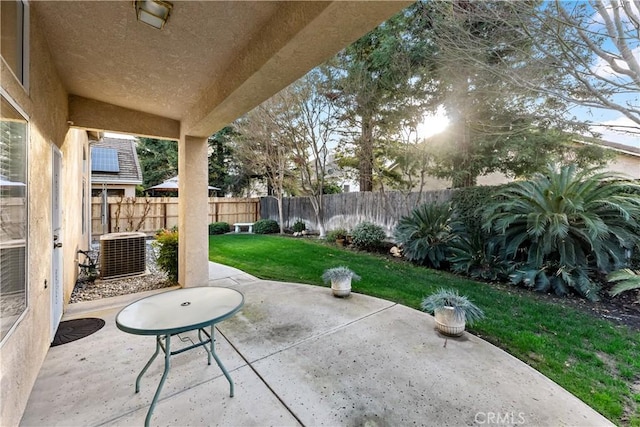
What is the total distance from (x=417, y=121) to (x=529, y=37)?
3.25 meters

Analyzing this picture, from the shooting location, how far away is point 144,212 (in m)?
11.6

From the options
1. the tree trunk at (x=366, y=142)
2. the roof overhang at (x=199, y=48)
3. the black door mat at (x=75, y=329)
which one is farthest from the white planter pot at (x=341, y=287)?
the tree trunk at (x=366, y=142)

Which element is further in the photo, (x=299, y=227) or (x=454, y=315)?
(x=299, y=227)

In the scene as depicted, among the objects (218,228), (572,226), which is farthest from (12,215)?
(218,228)

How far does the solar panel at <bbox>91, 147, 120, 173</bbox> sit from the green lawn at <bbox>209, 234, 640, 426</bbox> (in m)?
7.96

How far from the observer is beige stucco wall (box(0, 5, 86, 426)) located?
1664 mm

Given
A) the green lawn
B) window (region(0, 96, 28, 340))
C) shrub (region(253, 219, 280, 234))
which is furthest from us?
shrub (region(253, 219, 280, 234))

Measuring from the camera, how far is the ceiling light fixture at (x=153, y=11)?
1873mm

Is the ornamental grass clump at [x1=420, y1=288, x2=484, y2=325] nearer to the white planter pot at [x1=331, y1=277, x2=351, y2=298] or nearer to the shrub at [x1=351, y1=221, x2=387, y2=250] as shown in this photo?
the white planter pot at [x1=331, y1=277, x2=351, y2=298]

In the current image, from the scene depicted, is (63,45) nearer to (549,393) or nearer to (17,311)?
(17,311)

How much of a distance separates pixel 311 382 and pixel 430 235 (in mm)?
4721

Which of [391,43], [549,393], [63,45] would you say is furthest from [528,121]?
[63,45]

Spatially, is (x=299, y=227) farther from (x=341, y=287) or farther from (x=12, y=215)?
(x=12, y=215)

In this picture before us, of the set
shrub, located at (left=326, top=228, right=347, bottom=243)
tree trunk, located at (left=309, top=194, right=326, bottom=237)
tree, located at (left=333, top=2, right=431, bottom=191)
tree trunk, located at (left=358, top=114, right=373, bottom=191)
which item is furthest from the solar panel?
tree trunk, located at (left=358, top=114, right=373, bottom=191)
